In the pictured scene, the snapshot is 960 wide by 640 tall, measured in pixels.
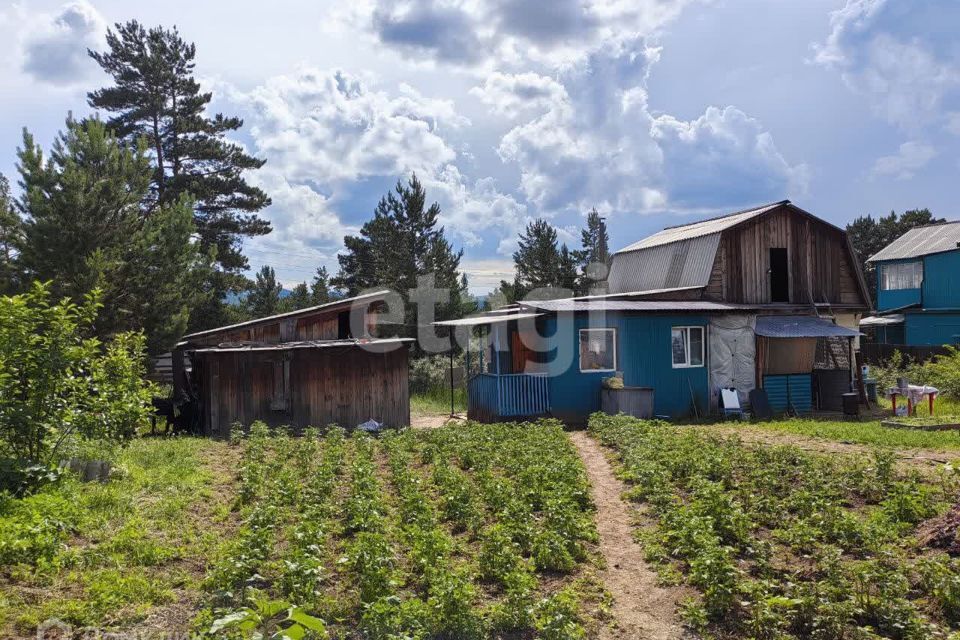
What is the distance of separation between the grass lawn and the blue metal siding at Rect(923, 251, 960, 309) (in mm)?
28058

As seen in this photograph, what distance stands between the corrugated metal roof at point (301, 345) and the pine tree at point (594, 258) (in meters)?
14.4

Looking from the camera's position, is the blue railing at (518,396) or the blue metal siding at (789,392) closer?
the blue railing at (518,396)

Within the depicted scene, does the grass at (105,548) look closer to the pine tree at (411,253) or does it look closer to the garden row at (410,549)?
the garden row at (410,549)

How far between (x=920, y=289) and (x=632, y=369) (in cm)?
2261

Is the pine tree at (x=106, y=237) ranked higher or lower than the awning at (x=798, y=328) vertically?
higher

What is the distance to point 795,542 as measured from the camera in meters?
7.12

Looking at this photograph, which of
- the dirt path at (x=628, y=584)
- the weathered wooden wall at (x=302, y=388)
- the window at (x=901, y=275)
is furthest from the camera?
the window at (x=901, y=275)

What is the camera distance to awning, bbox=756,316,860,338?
61.5ft

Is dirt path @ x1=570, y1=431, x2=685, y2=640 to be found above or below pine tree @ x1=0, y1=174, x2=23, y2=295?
below

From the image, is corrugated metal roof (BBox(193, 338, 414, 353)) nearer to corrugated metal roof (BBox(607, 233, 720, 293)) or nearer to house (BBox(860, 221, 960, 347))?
corrugated metal roof (BBox(607, 233, 720, 293))

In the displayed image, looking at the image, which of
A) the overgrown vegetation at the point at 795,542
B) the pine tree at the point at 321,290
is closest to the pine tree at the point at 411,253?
the pine tree at the point at 321,290

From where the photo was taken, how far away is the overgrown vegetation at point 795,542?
18.2 ft

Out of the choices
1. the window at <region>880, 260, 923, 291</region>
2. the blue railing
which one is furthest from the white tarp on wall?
the window at <region>880, 260, 923, 291</region>

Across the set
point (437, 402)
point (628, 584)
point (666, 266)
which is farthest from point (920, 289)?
point (628, 584)
